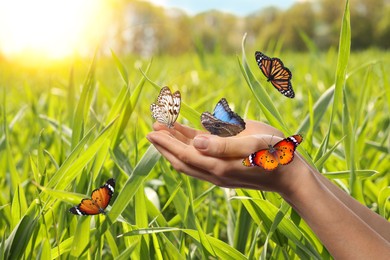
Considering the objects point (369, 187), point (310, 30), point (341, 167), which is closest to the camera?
point (369, 187)

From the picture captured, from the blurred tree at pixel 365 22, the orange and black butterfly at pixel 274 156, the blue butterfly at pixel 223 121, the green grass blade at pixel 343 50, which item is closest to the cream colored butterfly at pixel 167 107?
the blue butterfly at pixel 223 121

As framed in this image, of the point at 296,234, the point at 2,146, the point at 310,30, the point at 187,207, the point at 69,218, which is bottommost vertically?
the point at 310,30

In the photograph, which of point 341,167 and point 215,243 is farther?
Answer: point 341,167

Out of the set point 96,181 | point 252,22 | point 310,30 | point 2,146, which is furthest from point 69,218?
point 252,22

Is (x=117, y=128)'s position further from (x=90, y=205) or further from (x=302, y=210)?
(x=302, y=210)

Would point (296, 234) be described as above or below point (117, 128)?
below

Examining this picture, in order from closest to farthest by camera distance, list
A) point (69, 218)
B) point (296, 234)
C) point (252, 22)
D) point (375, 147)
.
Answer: point (296, 234), point (69, 218), point (375, 147), point (252, 22)

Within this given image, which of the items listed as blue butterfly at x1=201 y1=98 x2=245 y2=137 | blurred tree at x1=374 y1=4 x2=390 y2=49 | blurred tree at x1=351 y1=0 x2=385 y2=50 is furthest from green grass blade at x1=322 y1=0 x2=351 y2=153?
blurred tree at x1=374 y1=4 x2=390 y2=49

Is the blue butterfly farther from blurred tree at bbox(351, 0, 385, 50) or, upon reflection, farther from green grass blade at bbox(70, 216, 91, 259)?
blurred tree at bbox(351, 0, 385, 50)
